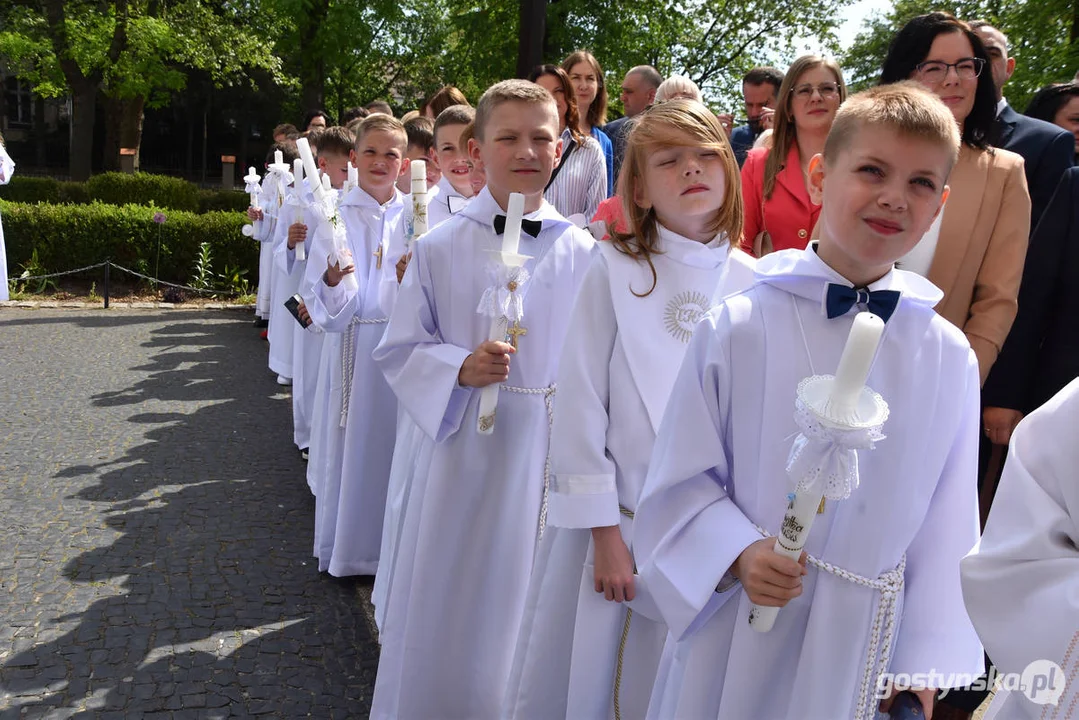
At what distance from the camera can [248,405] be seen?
9000 millimetres

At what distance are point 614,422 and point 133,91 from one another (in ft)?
74.2

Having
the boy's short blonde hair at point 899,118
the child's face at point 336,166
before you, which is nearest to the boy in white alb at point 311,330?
the child's face at point 336,166

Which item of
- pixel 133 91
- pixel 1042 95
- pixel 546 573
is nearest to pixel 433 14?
pixel 133 91

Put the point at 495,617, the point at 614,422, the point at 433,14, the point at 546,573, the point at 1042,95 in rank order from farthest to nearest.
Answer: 1. the point at 433,14
2. the point at 1042,95
3. the point at 495,617
4. the point at 546,573
5. the point at 614,422

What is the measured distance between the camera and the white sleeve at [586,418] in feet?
8.60

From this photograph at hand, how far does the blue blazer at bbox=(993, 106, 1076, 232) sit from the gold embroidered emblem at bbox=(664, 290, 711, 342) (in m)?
1.67

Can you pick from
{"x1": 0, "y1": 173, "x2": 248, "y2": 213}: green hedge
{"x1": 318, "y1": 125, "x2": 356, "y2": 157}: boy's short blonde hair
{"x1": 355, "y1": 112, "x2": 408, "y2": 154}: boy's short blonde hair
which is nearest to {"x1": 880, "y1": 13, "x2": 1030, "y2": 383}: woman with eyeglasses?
{"x1": 355, "y1": 112, "x2": 408, "y2": 154}: boy's short blonde hair

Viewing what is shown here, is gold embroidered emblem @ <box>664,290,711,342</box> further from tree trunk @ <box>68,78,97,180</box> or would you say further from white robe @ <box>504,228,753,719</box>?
tree trunk @ <box>68,78,97,180</box>

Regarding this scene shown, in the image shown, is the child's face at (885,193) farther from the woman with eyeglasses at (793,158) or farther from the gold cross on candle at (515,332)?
the woman with eyeglasses at (793,158)

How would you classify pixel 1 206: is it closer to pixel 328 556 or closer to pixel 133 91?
pixel 133 91

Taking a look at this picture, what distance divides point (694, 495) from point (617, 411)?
622 millimetres

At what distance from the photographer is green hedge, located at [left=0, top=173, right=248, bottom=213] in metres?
18.3

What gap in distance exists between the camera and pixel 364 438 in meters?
5.15

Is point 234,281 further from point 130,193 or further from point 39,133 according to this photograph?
point 39,133
